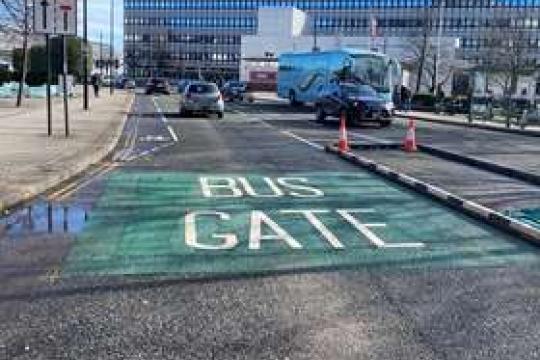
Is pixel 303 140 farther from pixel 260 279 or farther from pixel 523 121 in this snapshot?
pixel 260 279

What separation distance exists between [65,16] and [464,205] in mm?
12194

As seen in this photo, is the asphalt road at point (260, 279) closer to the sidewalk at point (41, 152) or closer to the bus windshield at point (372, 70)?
the sidewalk at point (41, 152)

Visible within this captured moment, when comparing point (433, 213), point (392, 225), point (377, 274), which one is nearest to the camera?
point (377, 274)

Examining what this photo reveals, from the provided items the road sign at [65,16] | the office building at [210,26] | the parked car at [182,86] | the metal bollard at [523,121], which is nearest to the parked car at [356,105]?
the metal bollard at [523,121]

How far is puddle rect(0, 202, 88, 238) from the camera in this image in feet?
31.9

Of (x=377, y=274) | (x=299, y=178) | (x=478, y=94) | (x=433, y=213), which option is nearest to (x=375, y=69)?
(x=478, y=94)

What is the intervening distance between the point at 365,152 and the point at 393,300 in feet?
48.6

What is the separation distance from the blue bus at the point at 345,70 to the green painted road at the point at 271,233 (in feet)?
98.4

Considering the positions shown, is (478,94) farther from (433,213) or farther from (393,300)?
(393,300)

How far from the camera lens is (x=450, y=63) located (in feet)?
317

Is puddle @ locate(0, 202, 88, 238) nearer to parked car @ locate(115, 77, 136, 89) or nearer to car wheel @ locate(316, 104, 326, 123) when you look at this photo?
car wheel @ locate(316, 104, 326, 123)

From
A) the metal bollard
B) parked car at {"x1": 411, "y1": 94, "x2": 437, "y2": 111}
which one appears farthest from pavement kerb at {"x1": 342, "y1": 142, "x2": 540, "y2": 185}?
parked car at {"x1": 411, "y1": 94, "x2": 437, "y2": 111}

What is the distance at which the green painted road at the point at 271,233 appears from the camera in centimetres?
825

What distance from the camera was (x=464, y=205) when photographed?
1182cm
